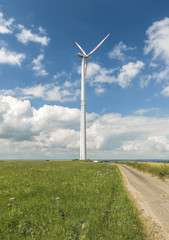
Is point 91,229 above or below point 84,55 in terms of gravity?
below

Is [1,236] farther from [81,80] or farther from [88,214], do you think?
[81,80]

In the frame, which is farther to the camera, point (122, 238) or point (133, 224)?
point (133, 224)

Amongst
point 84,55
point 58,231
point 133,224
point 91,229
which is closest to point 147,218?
point 133,224

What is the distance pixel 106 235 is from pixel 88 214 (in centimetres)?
190

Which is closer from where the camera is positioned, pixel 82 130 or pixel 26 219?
pixel 26 219

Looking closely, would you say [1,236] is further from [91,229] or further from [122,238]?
[122,238]

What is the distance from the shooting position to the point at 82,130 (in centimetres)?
8450

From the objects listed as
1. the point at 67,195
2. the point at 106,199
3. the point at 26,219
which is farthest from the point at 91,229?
the point at 67,195

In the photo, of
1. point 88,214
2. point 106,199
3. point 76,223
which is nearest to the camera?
point 76,223

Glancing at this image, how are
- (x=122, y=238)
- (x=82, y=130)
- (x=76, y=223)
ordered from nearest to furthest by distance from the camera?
1. (x=122, y=238)
2. (x=76, y=223)
3. (x=82, y=130)

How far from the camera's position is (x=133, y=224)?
24.5 ft

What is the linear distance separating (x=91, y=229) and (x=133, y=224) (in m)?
2.02

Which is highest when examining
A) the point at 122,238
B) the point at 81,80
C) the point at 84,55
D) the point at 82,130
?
the point at 84,55

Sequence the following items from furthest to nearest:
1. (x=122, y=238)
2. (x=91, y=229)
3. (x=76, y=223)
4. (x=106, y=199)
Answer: (x=106, y=199)
(x=76, y=223)
(x=91, y=229)
(x=122, y=238)
